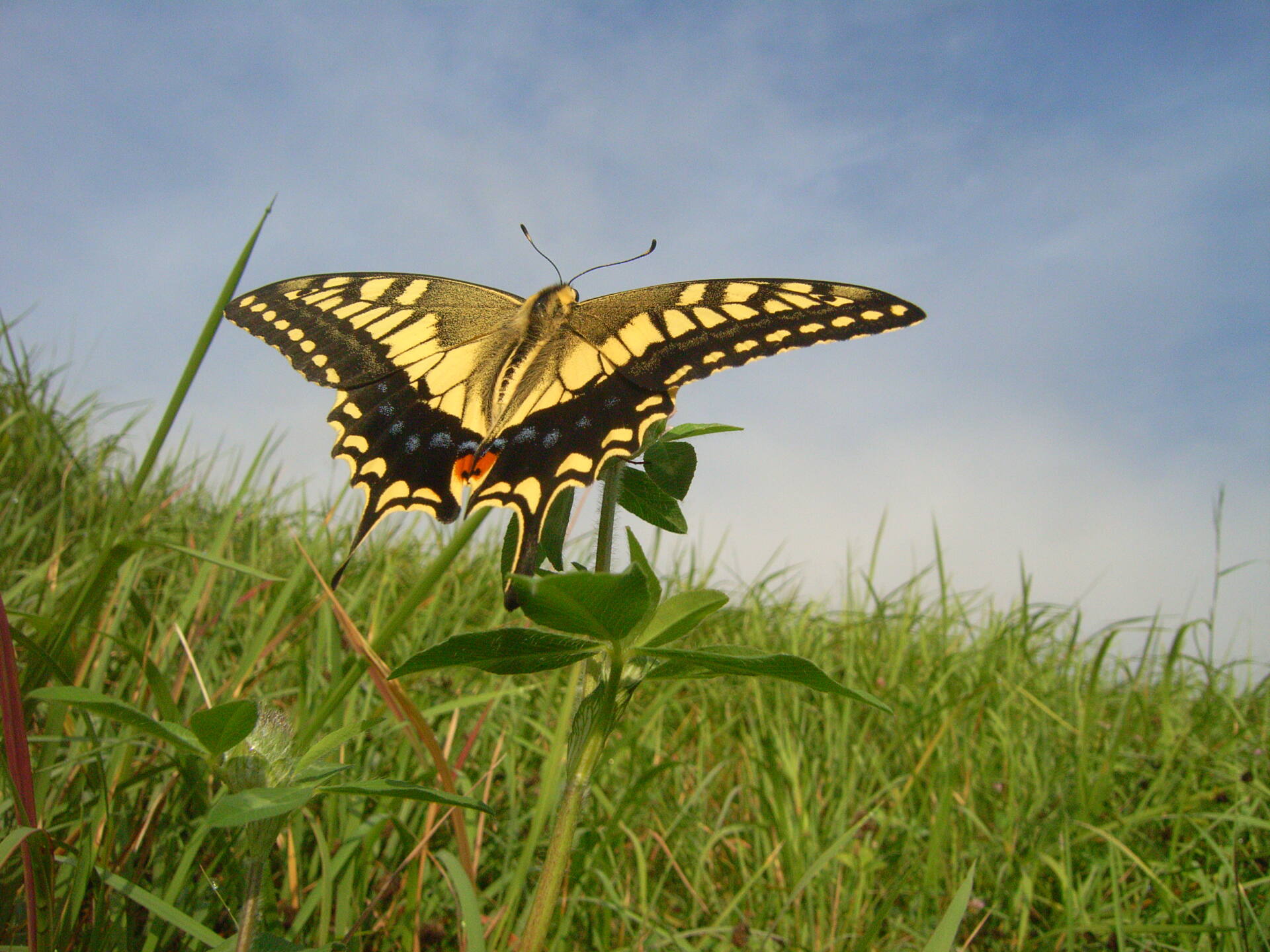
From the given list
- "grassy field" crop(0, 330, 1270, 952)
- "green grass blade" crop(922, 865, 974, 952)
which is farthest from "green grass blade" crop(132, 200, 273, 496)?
"green grass blade" crop(922, 865, 974, 952)

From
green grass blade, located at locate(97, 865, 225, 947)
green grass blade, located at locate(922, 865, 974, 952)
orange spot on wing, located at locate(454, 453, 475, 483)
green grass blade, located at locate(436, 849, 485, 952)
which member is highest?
orange spot on wing, located at locate(454, 453, 475, 483)

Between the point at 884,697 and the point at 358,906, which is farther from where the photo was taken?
the point at 884,697

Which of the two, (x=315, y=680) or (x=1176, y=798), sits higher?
(x=1176, y=798)

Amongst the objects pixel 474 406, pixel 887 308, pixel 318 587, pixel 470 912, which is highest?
pixel 887 308

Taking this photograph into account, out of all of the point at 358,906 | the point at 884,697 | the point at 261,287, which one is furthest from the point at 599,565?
the point at 884,697

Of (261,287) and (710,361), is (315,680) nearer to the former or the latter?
(261,287)

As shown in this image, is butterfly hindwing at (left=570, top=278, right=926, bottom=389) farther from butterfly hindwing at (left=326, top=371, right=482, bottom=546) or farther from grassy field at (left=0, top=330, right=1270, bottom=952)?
grassy field at (left=0, top=330, right=1270, bottom=952)

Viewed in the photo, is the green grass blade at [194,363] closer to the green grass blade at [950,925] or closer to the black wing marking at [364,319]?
the black wing marking at [364,319]
